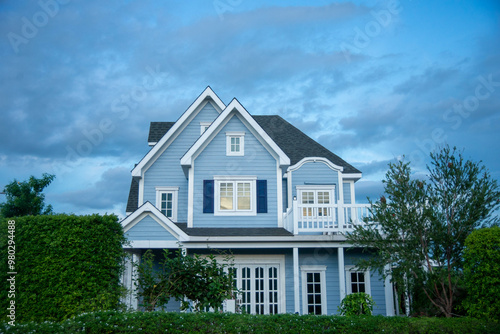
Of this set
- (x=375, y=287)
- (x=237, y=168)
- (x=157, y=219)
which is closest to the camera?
(x=157, y=219)

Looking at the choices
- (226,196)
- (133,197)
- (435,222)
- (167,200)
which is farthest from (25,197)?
Result: (435,222)

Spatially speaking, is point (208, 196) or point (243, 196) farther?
point (243, 196)

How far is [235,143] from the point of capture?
59.2 ft

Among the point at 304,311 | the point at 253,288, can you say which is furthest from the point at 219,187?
the point at 304,311

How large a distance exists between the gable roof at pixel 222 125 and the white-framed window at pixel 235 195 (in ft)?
4.59

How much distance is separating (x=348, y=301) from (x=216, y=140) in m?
8.37

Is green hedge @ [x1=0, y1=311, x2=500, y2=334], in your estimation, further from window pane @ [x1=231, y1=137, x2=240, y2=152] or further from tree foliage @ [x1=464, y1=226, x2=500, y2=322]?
window pane @ [x1=231, y1=137, x2=240, y2=152]

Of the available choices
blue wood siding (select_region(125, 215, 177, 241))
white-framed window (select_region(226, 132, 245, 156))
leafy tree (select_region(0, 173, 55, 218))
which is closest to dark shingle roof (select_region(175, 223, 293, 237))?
blue wood siding (select_region(125, 215, 177, 241))

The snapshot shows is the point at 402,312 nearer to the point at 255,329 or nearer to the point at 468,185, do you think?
the point at 468,185

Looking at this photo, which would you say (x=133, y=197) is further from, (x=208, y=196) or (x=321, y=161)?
(x=321, y=161)

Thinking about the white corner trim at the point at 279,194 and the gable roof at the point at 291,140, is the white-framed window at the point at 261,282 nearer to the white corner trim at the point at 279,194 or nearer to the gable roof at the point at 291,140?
the white corner trim at the point at 279,194

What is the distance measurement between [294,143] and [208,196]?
6.20m

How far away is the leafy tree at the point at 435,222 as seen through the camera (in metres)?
10.8

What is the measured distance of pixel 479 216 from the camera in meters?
10.8
